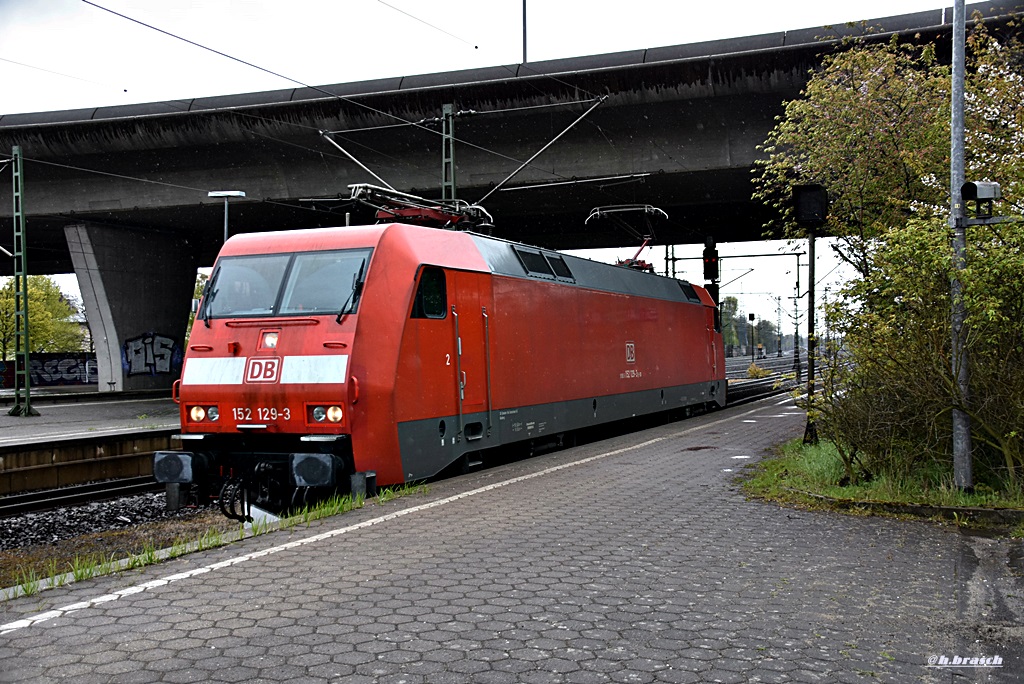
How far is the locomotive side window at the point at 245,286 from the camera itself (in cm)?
1091

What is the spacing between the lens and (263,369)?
10.4 meters

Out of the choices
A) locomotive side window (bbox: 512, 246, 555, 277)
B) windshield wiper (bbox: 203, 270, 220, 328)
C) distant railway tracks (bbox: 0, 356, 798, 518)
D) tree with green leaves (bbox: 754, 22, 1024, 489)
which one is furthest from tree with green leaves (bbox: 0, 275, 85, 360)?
tree with green leaves (bbox: 754, 22, 1024, 489)

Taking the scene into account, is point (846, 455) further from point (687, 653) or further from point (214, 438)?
point (214, 438)

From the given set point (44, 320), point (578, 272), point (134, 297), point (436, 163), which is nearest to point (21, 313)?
point (134, 297)

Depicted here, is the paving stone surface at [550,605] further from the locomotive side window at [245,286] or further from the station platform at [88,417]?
the station platform at [88,417]

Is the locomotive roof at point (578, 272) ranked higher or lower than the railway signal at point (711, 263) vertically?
lower

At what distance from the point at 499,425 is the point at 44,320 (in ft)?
224

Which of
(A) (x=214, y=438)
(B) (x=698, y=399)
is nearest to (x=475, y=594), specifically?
(A) (x=214, y=438)

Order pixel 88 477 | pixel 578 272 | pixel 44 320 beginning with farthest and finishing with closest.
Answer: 1. pixel 44 320
2. pixel 578 272
3. pixel 88 477

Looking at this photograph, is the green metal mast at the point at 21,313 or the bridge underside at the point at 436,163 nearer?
the green metal mast at the point at 21,313

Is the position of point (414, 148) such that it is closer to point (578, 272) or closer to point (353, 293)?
point (578, 272)

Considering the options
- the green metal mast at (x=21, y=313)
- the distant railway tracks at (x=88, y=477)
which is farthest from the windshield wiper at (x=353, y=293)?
the green metal mast at (x=21, y=313)

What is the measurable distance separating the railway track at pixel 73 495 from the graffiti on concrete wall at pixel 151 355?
73.9 ft

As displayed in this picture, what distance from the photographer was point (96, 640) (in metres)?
5.39
